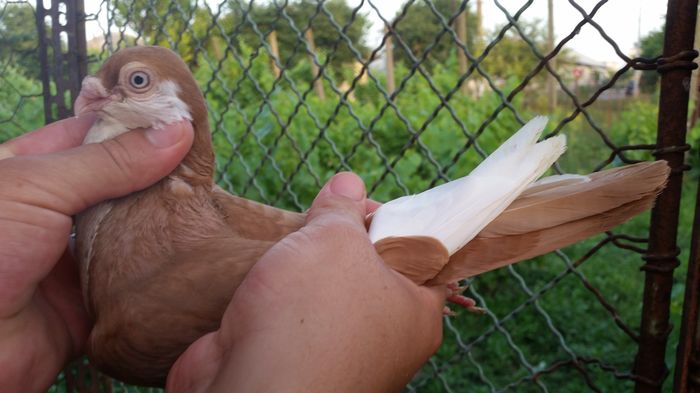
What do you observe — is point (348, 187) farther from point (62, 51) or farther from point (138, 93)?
point (62, 51)

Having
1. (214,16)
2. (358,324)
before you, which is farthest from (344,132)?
(358,324)

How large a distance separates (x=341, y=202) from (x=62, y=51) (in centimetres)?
165

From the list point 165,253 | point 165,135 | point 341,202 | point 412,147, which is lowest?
point 412,147

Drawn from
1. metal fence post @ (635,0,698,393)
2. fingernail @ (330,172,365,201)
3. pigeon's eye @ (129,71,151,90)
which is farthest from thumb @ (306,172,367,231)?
metal fence post @ (635,0,698,393)

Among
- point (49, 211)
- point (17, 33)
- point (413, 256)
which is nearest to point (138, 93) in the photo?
point (49, 211)

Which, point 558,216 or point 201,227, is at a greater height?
point 558,216

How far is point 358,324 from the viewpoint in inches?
41.6

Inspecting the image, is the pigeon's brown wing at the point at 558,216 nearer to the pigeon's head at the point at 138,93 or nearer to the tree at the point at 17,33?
the pigeon's head at the point at 138,93

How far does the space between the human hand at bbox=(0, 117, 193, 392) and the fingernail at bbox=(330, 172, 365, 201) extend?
0.36 m

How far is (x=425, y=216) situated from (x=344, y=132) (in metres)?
3.45

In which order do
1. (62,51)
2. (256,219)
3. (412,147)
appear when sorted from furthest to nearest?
(412,147) < (62,51) < (256,219)

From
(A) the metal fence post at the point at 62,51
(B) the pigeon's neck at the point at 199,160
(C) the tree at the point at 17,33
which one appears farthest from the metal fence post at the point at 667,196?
(C) the tree at the point at 17,33

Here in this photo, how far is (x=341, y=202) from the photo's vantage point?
4.39 feet

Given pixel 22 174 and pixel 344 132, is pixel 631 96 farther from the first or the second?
pixel 22 174
